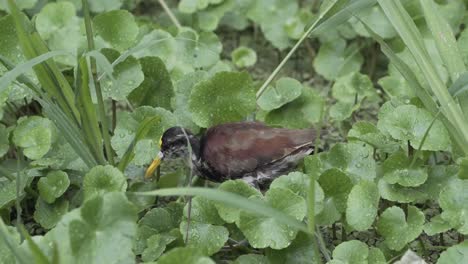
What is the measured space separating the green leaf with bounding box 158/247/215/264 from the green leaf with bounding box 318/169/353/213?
25.8 inches

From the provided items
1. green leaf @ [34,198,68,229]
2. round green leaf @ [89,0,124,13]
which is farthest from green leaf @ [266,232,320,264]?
round green leaf @ [89,0,124,13]

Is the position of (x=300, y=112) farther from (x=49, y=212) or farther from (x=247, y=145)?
(x=49, y=212)

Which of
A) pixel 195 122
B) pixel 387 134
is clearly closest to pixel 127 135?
pixel 195 122

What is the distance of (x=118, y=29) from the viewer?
139 inches

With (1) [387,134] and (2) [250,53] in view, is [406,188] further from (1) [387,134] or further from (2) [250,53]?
(2) [250,53]

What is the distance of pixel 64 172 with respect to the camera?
3.03 metres

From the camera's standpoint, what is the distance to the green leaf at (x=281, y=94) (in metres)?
3.45

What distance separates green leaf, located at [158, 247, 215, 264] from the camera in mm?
2418

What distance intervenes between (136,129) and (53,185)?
0.34 metres

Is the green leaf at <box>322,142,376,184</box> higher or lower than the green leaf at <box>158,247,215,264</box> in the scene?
lower

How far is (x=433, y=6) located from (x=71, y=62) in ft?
4.46

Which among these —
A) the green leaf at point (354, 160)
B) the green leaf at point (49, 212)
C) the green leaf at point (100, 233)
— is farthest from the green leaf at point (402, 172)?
the green leaf at point (49, 212)

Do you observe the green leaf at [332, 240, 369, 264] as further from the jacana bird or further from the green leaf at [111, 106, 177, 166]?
the green leaf at [111, 106, 177, 166]

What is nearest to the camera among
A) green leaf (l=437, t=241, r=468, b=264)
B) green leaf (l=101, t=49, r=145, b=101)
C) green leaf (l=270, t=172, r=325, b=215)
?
green leaf (l=437, t=241, r=468, b=264)
